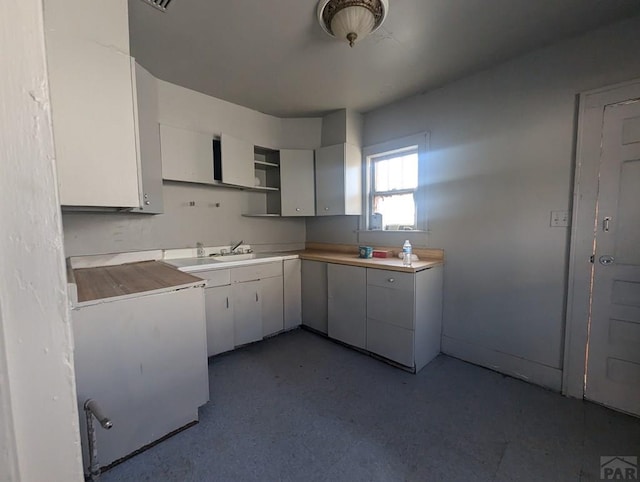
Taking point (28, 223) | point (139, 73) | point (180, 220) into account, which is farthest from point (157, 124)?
point (28, 223)

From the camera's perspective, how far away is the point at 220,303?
8.06 feet

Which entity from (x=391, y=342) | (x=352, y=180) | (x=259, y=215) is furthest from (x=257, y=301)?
(x=352, y=180)

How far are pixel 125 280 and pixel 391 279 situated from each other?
6.37 ft

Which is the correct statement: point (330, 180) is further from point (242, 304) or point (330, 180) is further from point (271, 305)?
point (242, 304)

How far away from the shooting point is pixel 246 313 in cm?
266

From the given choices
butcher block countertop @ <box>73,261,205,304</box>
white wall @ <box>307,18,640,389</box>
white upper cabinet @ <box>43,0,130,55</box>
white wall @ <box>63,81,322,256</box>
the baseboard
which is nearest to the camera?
white upper cabinet @ <box>43,0,130,55</box>

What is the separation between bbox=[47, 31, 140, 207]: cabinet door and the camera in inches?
52.7

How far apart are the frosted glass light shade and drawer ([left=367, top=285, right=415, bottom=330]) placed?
1.84 m

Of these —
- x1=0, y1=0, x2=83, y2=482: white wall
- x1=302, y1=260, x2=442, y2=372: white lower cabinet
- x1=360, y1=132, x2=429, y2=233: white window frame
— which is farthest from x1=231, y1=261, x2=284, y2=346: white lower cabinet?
x1=0, y1=0, x2=83, y2=482: white wall

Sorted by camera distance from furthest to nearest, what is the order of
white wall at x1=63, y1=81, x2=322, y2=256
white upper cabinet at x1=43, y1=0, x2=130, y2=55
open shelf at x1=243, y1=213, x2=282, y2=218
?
open shelf at x1=243, y1=213, x2=282, y2=218, white wall at x1=63, y1=81, x2=322, y2=256, white upper cabinet at x1=43, y1=0, x2=130, y2=55

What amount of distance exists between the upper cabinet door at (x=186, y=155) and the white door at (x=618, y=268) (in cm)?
310

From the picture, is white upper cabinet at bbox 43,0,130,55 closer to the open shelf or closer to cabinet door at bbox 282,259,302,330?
the open shelf

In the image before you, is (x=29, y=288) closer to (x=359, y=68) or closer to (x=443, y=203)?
(x=359, y=68)

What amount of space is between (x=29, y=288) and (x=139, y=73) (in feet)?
7.56
